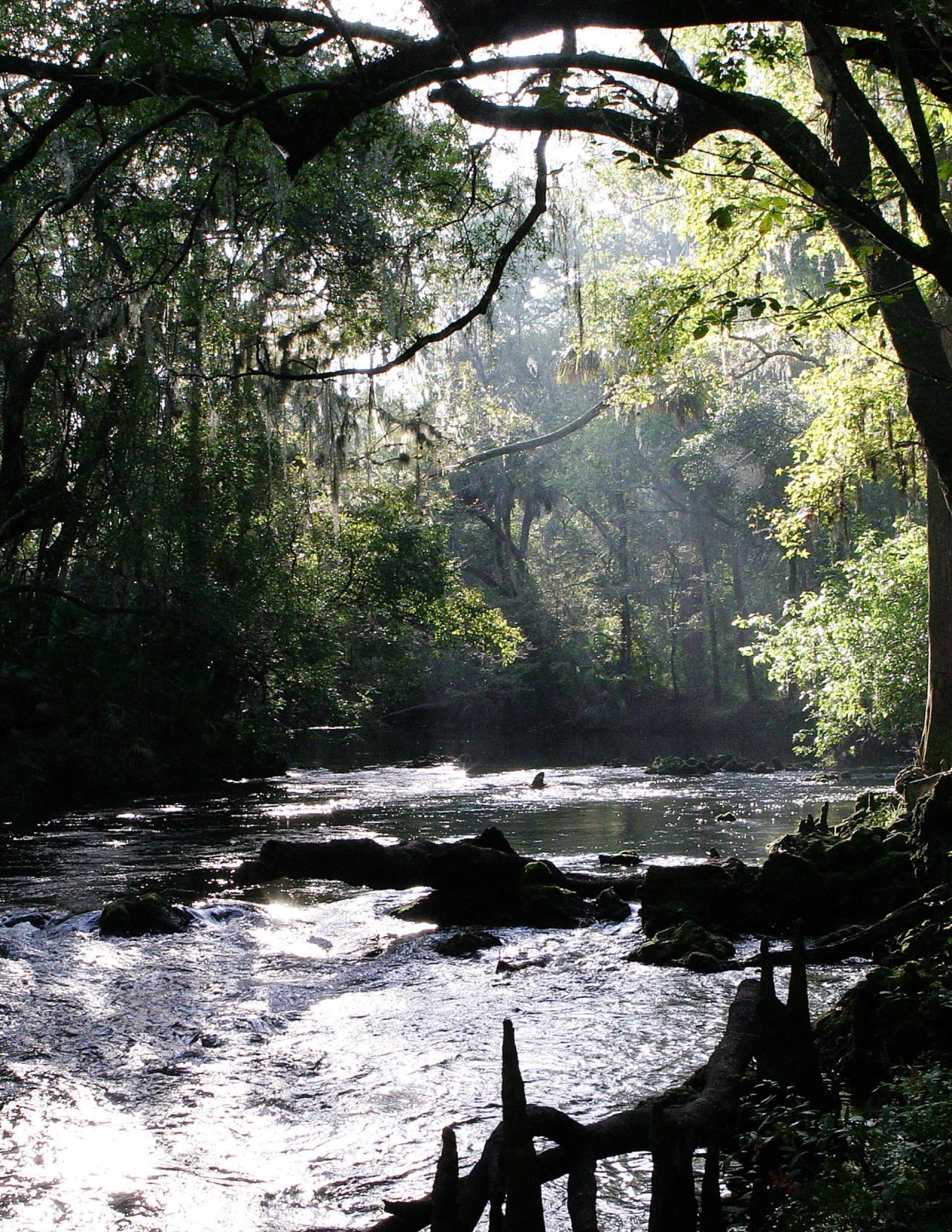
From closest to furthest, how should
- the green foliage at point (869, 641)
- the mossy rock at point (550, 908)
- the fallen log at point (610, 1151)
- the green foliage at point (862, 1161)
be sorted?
the fallen log at point (610, 1151) → the green foliage at point (862, 1161) → the mossy rock at point (550, 908) → the green foliage at point (869, 641)

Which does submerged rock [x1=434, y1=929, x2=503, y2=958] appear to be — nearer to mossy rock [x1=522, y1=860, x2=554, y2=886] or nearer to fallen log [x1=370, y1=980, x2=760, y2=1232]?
mossy rock [x1=522, y1=860, x2=554, y2=886]

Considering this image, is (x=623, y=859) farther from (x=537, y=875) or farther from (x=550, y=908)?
(x=550, y=908)

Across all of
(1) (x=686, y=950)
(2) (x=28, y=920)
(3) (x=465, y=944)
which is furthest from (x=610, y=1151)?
(2) (x=28, y=920)

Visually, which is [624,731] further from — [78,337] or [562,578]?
[78,337]

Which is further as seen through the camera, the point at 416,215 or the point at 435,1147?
the point at 416,215

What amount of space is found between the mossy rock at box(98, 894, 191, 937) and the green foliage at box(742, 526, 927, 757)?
38.2ft

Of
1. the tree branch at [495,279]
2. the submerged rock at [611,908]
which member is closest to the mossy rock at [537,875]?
the submerged rock at [611,908]

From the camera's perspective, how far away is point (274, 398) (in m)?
16.1

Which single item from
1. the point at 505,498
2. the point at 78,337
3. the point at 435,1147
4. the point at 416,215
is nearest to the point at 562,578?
the point at 505,498

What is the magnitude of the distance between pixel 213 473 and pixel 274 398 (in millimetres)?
5380

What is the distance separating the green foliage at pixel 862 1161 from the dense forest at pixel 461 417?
0.02 m

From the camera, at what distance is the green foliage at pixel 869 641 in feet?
56.6

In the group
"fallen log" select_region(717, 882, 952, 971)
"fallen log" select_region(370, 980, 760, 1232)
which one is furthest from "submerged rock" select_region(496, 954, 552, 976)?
"fallen log" select_region(370, 980, 760, 1232)

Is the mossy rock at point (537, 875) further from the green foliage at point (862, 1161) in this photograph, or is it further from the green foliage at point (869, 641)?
the green foliage at point (869, 641)
